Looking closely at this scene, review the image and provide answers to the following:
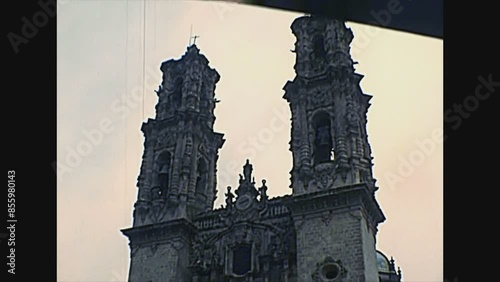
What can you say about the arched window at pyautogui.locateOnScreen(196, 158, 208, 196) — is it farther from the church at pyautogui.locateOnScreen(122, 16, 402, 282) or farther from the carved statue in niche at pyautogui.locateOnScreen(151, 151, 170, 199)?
the carved statue in niche at pyautogui.locateOnScreen(151, 151, 170, 199)

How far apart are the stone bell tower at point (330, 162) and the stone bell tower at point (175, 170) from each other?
4112mm

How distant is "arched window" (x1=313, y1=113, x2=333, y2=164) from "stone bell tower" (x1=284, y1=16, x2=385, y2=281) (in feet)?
0.11

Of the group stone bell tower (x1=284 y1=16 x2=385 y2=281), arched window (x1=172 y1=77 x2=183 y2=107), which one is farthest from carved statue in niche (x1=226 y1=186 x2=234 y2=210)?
arched window (x1=172 y1=77 x2=183 y2=107)

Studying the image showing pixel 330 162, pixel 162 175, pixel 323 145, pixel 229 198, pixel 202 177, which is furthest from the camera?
pixel 202 177

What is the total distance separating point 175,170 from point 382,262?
12125 mm

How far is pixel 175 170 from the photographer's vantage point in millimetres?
24125

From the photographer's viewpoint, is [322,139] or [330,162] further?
[322,139]
